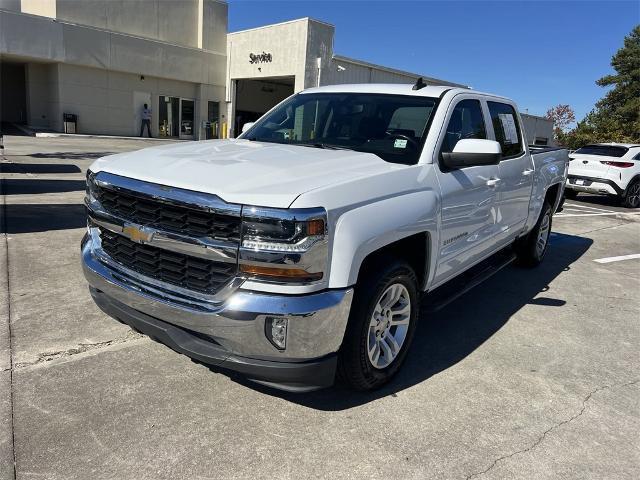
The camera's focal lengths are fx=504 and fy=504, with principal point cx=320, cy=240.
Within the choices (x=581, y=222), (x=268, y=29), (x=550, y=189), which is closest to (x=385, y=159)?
(x=550, y=189)

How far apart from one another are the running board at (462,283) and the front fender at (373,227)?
2.49 feet

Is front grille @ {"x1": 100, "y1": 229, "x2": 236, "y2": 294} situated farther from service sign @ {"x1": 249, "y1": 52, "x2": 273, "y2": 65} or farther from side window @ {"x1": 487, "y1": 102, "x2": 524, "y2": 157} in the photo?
service sign @ {"x1": 249, "y1": 52, "x2": 273, "y2": 65}

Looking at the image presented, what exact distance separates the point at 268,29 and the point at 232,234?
24674mm

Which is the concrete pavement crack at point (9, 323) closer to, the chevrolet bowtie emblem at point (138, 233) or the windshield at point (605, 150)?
the chevrolet bowtie emblem at point (138, 233)

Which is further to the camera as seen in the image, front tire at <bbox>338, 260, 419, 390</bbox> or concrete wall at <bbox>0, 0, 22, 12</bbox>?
concrete wall at <bbox>0, 0, 22, 12</bbox>

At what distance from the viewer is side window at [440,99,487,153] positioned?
12.5 feet

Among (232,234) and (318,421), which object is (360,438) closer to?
(318,421)

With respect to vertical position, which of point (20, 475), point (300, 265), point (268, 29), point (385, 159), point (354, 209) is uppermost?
point (268, 29)

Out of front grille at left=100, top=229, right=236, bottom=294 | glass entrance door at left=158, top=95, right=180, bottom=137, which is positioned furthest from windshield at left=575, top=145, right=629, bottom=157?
glass entrance door at left=158, top=95, right=180, bottom=137

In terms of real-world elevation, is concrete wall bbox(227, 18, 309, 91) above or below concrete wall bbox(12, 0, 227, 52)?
below

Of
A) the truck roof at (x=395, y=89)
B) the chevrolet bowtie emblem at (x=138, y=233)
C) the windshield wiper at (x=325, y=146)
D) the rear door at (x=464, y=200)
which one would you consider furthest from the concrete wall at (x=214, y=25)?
the chevrolet bowtie emblem at (x=138, y=233)

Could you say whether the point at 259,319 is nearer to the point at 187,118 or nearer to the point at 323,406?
the point at 323,406

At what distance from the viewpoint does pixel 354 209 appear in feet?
8.87

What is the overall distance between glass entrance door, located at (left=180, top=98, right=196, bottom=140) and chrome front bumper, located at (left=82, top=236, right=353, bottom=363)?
27772 mm
